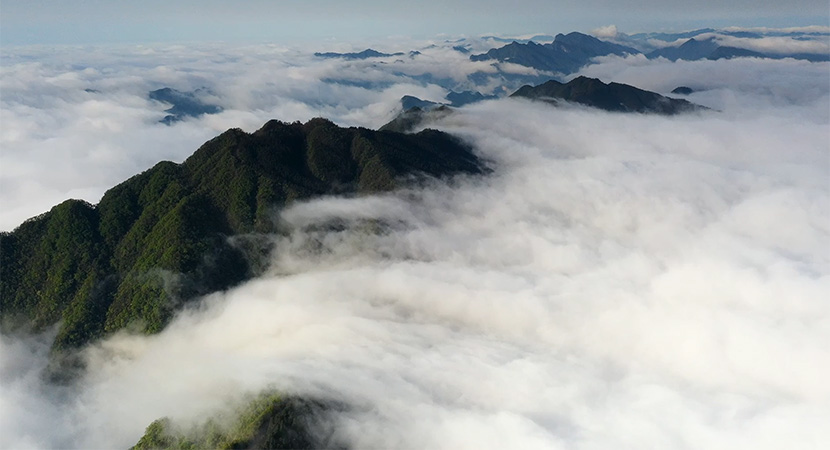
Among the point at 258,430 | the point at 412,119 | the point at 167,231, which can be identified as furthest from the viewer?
the point at 412,119

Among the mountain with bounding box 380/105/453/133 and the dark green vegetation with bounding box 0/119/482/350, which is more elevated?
the mountain with bounding box 380/105/453/133

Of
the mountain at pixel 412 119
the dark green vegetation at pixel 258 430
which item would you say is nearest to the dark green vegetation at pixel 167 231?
the dark green vegetation at pixel 258 430

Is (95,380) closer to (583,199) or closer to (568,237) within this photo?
(568,237)

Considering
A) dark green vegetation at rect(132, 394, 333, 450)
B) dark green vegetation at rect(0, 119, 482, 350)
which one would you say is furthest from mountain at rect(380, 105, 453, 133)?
dark green vegetation at rect(132, 394, 333, 450)

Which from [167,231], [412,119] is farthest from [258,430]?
[412,119]

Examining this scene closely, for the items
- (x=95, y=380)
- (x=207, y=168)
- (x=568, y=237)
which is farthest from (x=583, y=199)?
(x=95, y=380)

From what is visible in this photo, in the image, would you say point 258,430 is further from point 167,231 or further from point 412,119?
point 412,119

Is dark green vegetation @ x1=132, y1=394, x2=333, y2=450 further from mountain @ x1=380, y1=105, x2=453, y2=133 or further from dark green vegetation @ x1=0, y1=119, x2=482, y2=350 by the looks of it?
mountain @ x1=380, y1=105, x2=453, y2=133
